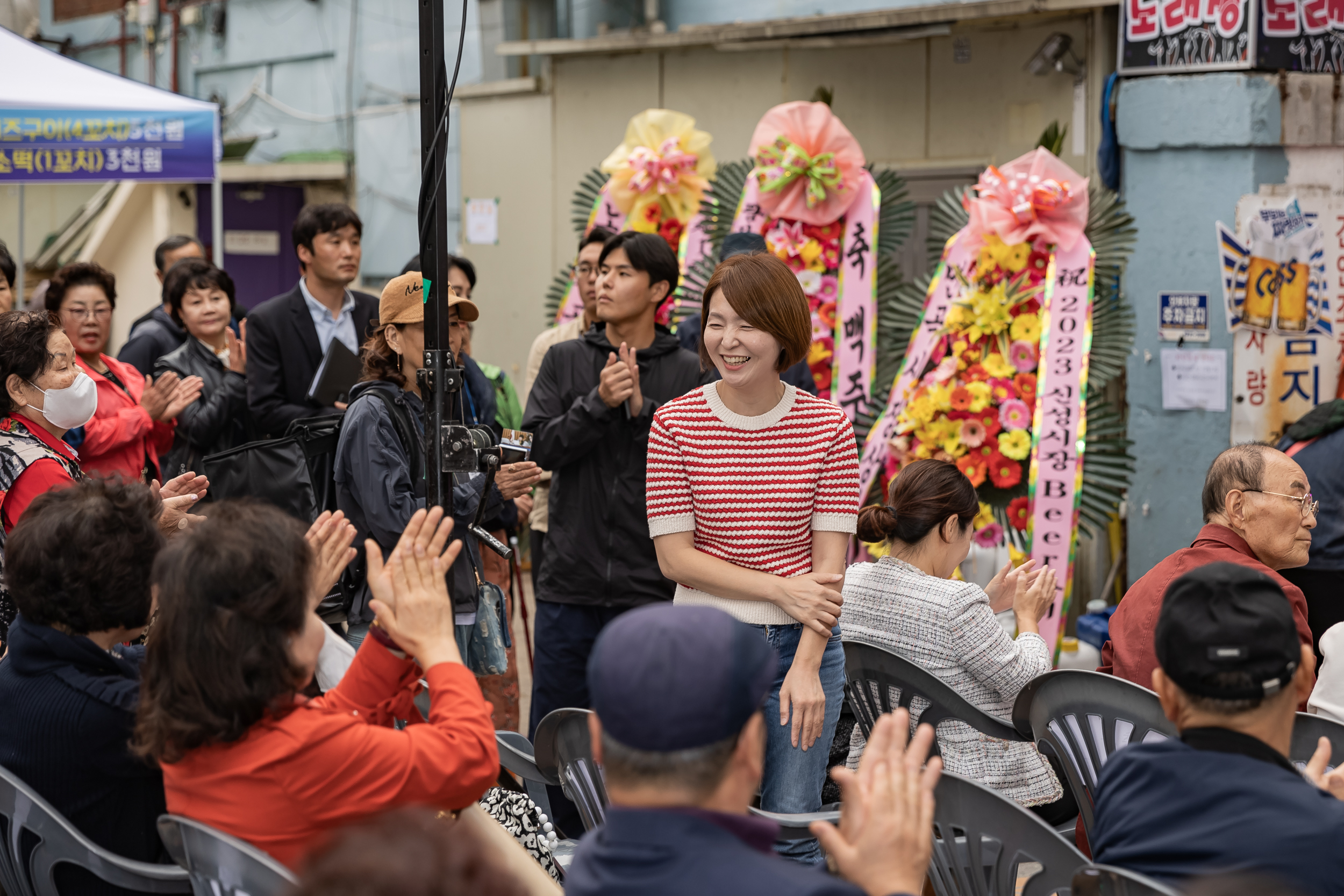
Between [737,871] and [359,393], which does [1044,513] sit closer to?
[359,393]

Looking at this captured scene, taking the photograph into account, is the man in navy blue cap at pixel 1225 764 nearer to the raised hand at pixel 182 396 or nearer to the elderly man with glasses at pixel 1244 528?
the elderly man with glasses at pixel 1244 528

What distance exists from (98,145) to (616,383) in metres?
4.23

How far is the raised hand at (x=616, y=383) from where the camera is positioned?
3.32 metres

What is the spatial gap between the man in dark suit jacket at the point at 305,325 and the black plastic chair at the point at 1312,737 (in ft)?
10.2

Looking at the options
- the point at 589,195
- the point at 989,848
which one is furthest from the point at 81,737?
the point at 589,195

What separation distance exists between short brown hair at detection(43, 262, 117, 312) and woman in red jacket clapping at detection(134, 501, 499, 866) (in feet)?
10.6

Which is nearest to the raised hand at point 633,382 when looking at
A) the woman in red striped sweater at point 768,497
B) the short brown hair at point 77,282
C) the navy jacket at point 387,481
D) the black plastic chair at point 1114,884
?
the navy jacket at point 387,481

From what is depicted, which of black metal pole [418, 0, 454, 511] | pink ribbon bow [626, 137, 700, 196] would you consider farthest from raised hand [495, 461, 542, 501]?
pink ribbon bow [626, 137, 700, 196]

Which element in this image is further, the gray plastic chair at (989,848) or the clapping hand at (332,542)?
the clapping hand at (332,542)

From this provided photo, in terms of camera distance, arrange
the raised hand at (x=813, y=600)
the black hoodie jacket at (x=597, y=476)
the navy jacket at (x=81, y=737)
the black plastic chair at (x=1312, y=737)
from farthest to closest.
Answer: the black hoodie jacket at (x=597, y=476) → the raised hand at (x=813, y=600) → the black plastic chair at (x=1312, y=737) → the navy jacket at (x=81, y=737)

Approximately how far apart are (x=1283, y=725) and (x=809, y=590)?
99 cm

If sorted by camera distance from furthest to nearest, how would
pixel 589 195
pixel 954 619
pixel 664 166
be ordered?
pixel 589 195, pixel 664 166, pixel 954 619

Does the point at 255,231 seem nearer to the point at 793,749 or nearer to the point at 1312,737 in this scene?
the point at 793,749

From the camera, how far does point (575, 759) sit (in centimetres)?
247
